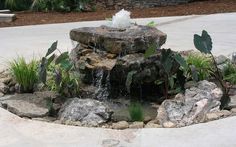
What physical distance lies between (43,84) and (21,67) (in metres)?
0.37

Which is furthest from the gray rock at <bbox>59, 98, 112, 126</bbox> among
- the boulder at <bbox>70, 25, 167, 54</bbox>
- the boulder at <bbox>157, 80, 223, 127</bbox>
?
the boulder at <bbox>70, 25, 167, 54</bbox>

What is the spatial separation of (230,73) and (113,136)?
2576mm

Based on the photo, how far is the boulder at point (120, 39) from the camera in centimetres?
648

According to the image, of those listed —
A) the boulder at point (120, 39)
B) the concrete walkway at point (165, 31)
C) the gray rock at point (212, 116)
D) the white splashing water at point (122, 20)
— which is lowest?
the gray rock at point (212, 116)

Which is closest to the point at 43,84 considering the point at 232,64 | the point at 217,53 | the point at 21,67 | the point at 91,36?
the point at 21,67

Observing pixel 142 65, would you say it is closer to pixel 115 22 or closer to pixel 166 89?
pixel 166 89

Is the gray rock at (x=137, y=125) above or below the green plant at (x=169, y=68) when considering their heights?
below

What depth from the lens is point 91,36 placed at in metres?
6.71

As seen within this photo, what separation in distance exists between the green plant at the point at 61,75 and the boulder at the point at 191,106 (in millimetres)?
1324

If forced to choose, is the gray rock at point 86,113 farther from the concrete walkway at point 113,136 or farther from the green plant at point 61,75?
the green plant at point 61,75

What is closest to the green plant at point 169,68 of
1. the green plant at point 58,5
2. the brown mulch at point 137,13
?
the brown mulch at point 137,13

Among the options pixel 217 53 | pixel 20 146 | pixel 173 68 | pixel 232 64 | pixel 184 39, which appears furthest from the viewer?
pixel 184 39

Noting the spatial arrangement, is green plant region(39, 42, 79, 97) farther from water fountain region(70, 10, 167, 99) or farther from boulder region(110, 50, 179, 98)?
boulder region(110, 50, 179, 98)

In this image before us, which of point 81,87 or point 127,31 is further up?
point 127,31
